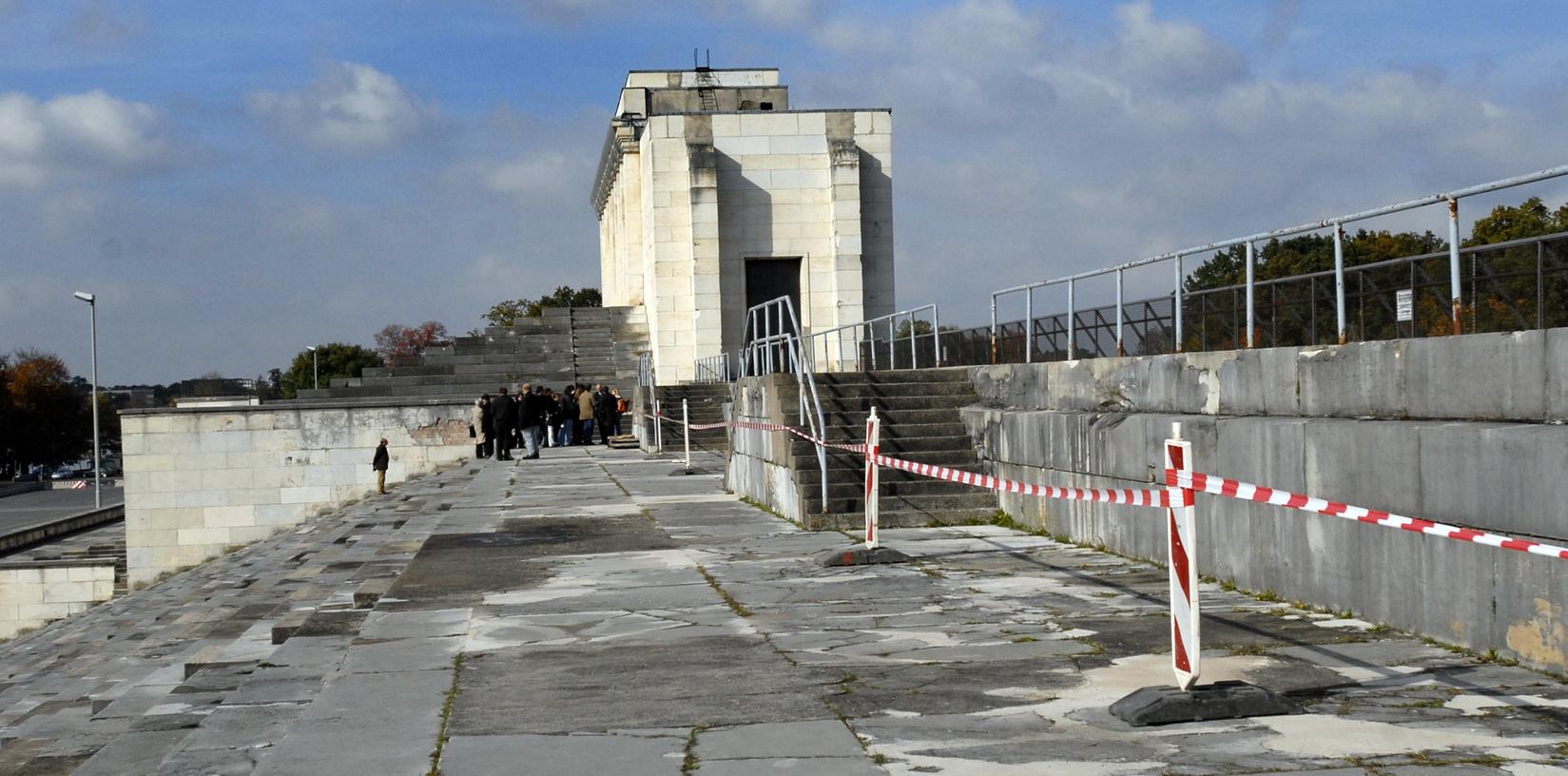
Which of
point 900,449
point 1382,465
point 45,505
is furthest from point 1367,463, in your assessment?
point 45,505

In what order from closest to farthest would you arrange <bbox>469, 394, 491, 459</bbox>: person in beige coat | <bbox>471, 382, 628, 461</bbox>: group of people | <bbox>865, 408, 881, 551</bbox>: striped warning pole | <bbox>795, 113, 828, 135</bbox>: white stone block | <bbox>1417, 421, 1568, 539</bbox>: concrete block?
1. <bbox>1417, 421, 1568, 539</bbox>: concrete block
2. <bbox>865, 408, 881, 551</bbox>: striped warning pole
3. <bbox>471, 382, 628, 461</bbox>: group of people
4. <bbox>469, 394, 491, 459</bbox>: person in beige coat
5. <bbox>795, 113, 828, 135</bbox>: white stone block

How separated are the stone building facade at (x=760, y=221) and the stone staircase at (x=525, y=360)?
223 centimetres

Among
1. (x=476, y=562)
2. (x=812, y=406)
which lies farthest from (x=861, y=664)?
(x=812, y=406)

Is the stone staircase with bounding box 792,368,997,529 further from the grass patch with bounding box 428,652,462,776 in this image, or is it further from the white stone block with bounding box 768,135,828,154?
A: the white stone block with bounding box 768,135,828,154

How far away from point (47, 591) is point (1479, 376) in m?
32.4

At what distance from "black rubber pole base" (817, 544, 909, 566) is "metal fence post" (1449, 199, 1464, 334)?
4652 millimetres

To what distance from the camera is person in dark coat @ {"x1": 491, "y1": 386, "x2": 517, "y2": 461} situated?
3089cm

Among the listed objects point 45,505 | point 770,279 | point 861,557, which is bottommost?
point 45,505

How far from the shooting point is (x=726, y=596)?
32.3ft

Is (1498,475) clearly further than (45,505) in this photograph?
No

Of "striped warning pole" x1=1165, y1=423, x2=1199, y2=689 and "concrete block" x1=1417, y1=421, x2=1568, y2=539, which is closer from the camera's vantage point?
"striped warning pole" x1=1165, y1=423, x2=1199, y2=689

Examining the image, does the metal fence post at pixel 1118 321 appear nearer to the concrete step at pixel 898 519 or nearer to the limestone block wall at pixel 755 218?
the concrete step at pixel 898 519

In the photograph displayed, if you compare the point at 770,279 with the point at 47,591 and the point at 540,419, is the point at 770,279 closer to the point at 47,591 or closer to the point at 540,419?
the point at 540,419

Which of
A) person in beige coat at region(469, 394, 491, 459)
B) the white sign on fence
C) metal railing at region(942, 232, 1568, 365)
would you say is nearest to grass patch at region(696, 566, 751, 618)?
metal railing at region(942, 232, 1568, 365)
